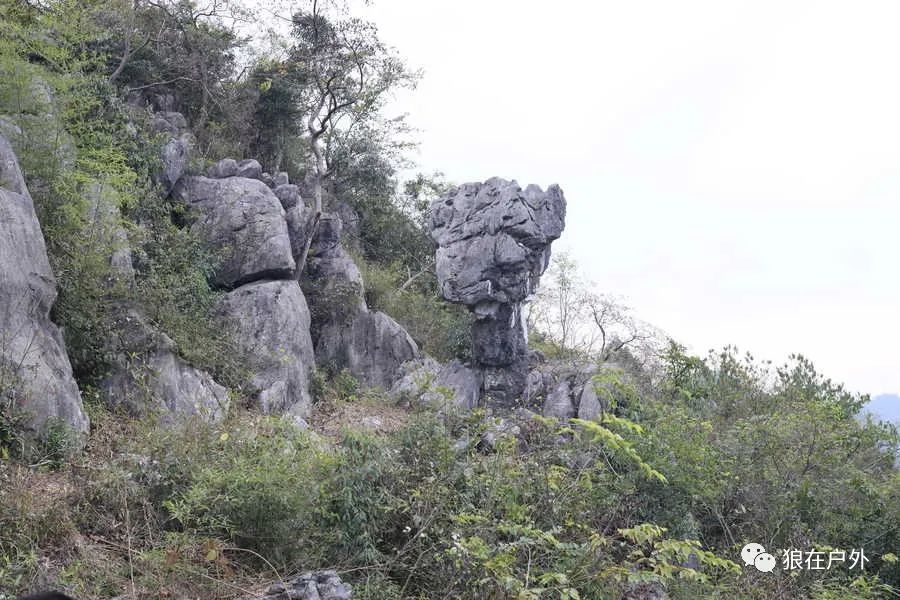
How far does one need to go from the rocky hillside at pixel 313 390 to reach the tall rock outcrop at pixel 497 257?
6 cm

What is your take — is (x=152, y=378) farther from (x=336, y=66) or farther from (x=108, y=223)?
(x=336, y=66)

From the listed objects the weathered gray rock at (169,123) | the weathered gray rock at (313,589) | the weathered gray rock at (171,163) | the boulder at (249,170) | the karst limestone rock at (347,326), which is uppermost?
the weathered gray rock at (169,123)

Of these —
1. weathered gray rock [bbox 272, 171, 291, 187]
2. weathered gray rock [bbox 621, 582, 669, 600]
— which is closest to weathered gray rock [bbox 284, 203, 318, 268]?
weathered gray rock [bbox 272, 171, 291, 187]

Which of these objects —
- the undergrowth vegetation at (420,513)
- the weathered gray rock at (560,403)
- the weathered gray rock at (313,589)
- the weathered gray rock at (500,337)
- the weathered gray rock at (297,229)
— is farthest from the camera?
the weathered gray rock at (297,229)

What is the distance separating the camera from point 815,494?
8.18 metres

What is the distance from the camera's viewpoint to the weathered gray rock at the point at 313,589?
4949 mm

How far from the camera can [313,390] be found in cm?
1483

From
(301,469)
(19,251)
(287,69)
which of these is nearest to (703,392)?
(301,469)

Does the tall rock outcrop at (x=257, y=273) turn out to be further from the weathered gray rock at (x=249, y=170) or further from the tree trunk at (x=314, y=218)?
the tree trunk at (x=314, y=218)

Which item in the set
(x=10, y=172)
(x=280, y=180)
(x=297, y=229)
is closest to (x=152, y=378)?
(x=10, y=172)

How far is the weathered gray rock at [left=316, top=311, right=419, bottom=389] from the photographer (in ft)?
54.3

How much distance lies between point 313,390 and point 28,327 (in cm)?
700

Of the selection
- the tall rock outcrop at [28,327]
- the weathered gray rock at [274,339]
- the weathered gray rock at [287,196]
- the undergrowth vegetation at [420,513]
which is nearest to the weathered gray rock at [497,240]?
the weathered gray rock at [274,339]

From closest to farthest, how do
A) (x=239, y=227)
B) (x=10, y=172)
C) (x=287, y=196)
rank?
1. (x=10, y=172)
2. (x=239, y=227)
3. (x=287, y=196)
